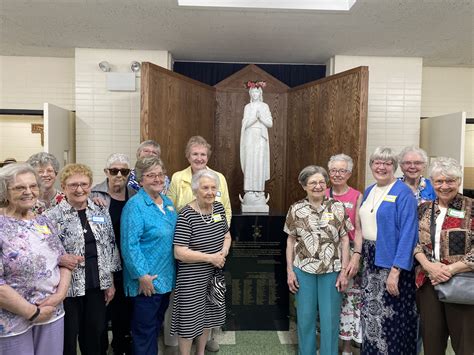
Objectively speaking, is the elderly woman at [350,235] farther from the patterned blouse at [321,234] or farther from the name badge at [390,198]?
the name badge at [390,198]

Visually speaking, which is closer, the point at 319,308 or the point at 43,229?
the point at 43,229

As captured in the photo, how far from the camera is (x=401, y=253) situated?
7.29 feet

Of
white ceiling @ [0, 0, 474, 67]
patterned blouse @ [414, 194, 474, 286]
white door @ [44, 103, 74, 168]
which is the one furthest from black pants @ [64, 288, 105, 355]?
white door @ [44, 103, 74, 168]

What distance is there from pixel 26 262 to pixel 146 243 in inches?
29.4

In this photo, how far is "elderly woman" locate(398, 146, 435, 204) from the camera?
261 cm

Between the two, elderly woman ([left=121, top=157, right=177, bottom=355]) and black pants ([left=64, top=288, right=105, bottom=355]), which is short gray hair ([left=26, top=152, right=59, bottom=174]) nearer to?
elderly woman ([left=121, top=157, right=177, bottom=355])

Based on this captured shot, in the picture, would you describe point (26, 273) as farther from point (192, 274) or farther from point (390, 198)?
point (390, 198)

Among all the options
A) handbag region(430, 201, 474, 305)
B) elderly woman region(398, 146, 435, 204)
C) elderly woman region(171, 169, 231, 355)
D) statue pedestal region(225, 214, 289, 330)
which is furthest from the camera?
statue pedestal region(225, 214, 289, 330)

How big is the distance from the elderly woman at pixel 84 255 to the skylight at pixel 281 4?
213cm

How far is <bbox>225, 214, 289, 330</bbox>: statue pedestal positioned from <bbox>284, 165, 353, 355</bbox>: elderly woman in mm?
731

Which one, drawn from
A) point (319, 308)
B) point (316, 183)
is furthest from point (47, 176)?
point (319, 308)

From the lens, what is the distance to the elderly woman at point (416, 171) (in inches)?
103

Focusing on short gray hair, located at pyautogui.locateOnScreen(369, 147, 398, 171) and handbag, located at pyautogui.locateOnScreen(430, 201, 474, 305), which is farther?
short gray hair, located at pyautogui.locateOnScreen(369, 147, 398, 171)

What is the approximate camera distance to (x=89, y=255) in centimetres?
211
